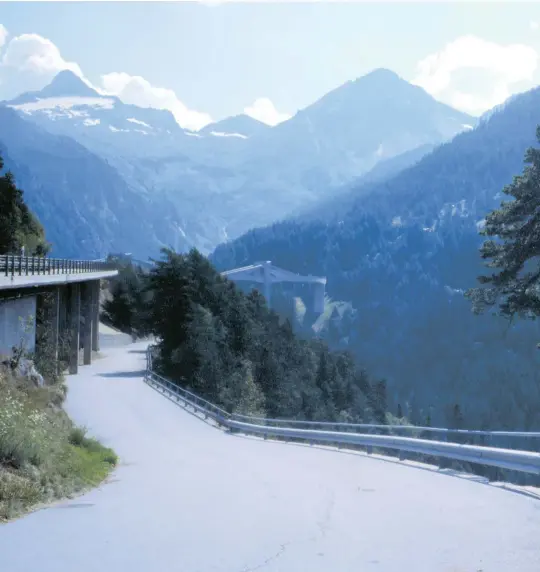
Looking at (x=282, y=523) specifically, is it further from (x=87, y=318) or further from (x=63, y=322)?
(x=87, y=318)

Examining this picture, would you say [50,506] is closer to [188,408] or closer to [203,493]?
[203,493]

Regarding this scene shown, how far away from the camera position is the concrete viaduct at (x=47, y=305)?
97.4 ft

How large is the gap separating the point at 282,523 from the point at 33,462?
4015 mm

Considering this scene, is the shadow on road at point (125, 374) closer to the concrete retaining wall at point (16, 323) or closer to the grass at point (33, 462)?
the concrete retaining wall at point (16, 323)

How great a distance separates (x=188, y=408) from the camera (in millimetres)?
43844

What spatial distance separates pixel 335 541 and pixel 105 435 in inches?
783

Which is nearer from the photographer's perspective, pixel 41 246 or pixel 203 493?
pixel 203 493

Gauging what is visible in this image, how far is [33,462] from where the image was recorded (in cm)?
1277

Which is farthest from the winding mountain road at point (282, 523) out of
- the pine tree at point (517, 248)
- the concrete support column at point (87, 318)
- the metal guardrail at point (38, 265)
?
the concrete support column at point (87, 318)

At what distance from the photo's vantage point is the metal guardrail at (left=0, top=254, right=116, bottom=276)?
33.3 m

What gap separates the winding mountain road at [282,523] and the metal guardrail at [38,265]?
51.5ft

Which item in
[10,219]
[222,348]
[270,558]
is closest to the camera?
[270,558]

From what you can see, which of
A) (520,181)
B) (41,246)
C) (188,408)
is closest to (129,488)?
(520,181)

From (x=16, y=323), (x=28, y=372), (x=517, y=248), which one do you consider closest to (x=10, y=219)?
(x=16, y=323)
